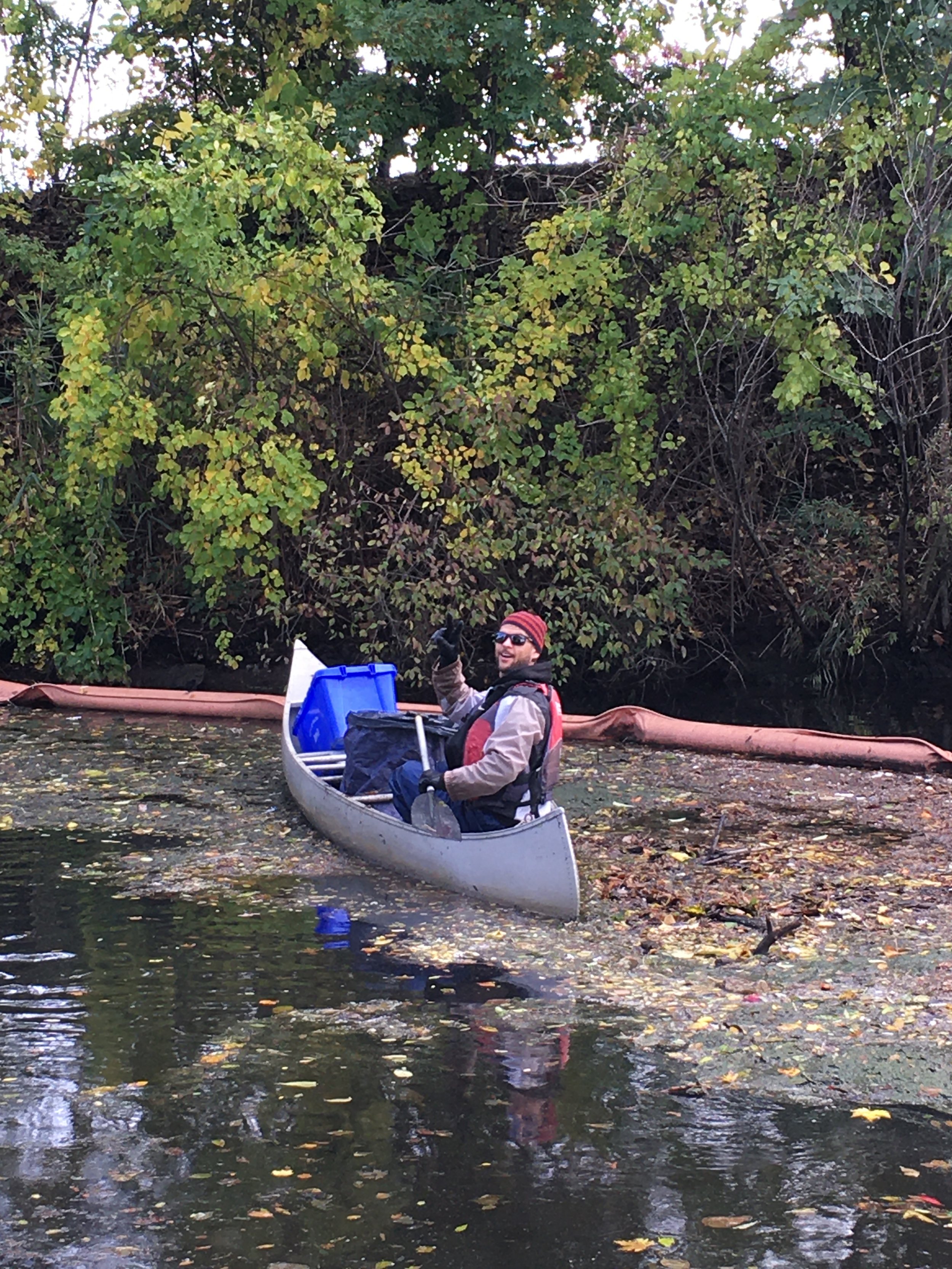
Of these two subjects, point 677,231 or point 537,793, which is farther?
point 677,231

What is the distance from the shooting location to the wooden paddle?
7754mm

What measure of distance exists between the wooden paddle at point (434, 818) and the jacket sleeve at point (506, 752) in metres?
0.33

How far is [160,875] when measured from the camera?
832 centimetres

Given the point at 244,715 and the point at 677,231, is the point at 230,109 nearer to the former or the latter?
the point at 677,231

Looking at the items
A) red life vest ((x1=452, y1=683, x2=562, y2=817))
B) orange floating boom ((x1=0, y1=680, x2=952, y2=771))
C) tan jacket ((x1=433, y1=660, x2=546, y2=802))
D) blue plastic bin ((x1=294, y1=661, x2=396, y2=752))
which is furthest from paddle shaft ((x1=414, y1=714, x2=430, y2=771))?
orange floating boom ((x1=0, y1=680, x2=952, y2=771))

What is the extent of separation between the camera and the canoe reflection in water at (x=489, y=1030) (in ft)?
16.8

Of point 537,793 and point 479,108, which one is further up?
point 479,108

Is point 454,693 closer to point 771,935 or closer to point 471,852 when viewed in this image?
point 471,852

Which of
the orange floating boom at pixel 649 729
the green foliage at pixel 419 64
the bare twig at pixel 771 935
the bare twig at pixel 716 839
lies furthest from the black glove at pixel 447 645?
the green foliage at pixel 419 64

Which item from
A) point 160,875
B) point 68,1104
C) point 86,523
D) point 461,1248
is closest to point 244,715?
point 86,523

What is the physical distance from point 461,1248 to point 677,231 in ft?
38.1

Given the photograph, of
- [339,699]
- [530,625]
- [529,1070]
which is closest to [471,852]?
[530,625]

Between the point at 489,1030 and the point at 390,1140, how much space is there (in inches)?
42.2

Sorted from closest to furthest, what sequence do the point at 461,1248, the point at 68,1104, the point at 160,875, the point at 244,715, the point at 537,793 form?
the point at 461,1248 < the point at 68,1104 < the point at 537,793 < the point at 160,875 < the point at 244,715
